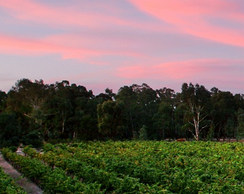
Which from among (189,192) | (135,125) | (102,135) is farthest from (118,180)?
(135,125)

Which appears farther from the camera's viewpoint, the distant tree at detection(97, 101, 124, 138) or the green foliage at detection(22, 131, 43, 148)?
the distant tree at detection(97, 101, 124, 138)

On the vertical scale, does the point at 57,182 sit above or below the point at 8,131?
below

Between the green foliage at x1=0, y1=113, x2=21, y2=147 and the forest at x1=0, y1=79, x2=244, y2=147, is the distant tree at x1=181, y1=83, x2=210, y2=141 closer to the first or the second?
the forest at x1=0, y1=79, x2=244, y2=147

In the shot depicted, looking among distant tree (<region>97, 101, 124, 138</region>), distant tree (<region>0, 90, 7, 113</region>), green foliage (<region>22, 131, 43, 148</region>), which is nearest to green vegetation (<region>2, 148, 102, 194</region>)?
green foliage (<region>22, 131, 43, 148</region>)

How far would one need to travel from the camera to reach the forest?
53.3 meters

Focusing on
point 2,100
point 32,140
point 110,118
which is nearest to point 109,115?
point 110,118

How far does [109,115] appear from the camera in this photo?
51.5 meters

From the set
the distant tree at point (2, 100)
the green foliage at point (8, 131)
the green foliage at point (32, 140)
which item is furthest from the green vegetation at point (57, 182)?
the distant tree at point (2, 100)

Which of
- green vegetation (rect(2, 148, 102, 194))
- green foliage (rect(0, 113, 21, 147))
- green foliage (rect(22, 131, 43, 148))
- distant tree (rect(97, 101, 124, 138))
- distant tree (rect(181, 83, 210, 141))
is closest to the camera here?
green vegetation (rect(2, 148, 102, 194))

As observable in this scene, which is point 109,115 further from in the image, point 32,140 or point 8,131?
point 8,131

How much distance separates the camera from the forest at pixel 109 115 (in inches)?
2098

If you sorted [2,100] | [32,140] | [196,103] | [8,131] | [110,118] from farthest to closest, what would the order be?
[2,100], [196,103], [110,118], [32,140], [8,131]

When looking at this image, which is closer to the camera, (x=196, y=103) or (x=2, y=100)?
(x=196, y=103)

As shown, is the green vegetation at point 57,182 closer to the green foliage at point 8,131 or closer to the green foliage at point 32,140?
the green foliage at point 8,131
